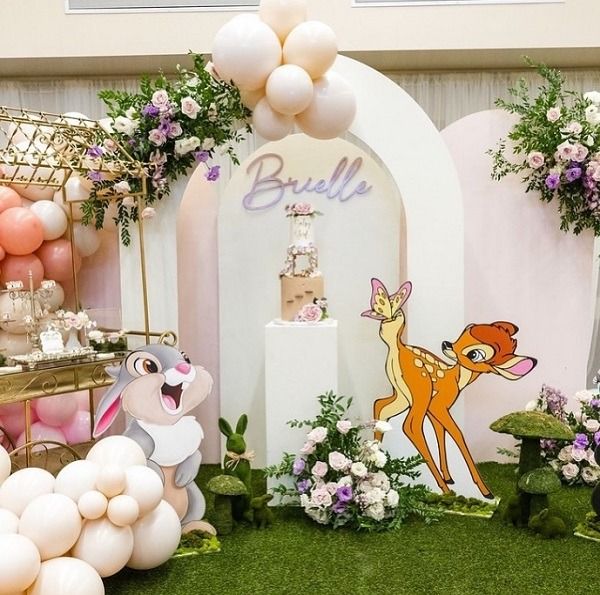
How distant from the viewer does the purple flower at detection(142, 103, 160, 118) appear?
10.9 feet

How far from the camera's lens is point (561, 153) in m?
3.60

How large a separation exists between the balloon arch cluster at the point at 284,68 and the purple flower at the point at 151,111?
15.0 inches

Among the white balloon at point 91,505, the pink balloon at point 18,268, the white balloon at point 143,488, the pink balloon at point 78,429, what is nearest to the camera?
the white balloon at point 91,505

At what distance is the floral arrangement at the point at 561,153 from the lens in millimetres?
3615

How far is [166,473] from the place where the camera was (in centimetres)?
285

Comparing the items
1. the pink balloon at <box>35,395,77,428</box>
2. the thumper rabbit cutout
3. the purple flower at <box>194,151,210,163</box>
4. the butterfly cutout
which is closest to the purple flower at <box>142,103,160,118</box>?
the purple flower at <box>194,151,210,163</box>

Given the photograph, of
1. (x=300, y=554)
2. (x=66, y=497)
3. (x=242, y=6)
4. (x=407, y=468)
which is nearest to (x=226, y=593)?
(x=300, y=554)

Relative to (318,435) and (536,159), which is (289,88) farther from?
(318,435)

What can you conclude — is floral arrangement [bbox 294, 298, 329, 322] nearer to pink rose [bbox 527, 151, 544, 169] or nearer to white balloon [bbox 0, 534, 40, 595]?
pink rose [bbox 527, 151, 544, 169]

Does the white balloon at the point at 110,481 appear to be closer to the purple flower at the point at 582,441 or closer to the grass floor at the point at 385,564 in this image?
the grass floor at the point at 385,564

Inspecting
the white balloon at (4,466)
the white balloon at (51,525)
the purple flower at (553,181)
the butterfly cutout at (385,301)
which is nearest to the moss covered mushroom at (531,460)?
the butterfly cutout at (385,301)

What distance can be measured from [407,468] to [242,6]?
10.7 feet

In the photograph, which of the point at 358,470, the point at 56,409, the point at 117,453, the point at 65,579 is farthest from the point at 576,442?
the point at 56,409

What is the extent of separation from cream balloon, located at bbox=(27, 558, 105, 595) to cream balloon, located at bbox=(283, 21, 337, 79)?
7.81ft
